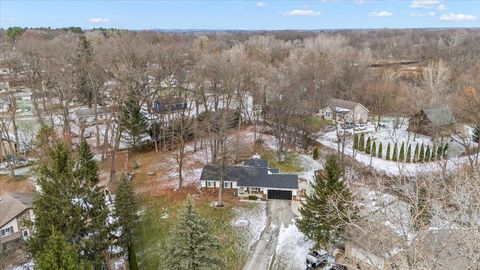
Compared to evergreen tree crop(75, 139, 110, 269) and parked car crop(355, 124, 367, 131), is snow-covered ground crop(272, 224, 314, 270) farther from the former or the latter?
parked car crop(355, 124, 367, 131)

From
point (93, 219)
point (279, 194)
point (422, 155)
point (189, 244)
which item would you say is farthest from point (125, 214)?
point (422, 155)

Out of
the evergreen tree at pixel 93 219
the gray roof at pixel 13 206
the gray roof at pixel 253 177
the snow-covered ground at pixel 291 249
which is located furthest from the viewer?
the gray roof at pixel 253 177

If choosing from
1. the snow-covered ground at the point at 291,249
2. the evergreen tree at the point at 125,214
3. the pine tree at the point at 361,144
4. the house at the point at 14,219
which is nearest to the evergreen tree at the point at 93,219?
the evergreen tree at the point at 125,214

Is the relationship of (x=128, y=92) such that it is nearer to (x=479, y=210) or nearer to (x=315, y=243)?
(x=315, y=243)

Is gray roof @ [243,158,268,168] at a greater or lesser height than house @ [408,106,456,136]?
lesser

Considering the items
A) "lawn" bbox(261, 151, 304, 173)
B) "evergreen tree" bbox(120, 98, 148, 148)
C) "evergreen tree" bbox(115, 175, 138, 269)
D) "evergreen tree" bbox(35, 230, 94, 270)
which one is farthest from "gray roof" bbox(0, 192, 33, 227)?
"lawn" bbox(261, 151, 304, 173)

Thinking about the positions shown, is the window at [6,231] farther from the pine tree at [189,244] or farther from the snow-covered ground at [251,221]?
the snow-covered ground at [251,221]
